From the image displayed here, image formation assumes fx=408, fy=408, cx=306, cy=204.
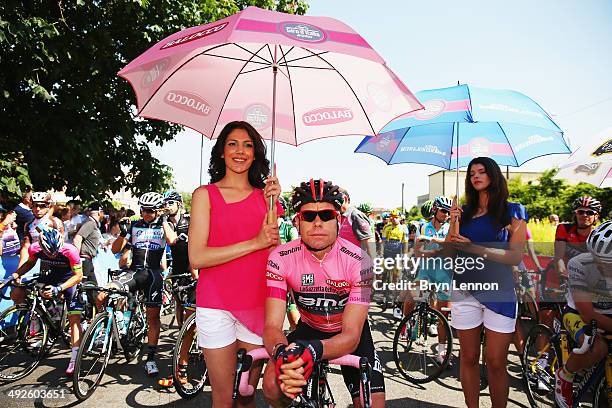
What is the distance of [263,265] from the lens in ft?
8.64

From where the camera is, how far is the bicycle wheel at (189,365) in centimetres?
449

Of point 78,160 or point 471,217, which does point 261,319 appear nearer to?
point 471,217

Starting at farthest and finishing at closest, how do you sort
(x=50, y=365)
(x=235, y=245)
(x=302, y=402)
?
(x=50, y=365), (x=235, y=245), (x=302, y=402)

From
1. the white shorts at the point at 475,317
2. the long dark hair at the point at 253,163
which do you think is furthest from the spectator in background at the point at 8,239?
the white shorts at the point at 475,317

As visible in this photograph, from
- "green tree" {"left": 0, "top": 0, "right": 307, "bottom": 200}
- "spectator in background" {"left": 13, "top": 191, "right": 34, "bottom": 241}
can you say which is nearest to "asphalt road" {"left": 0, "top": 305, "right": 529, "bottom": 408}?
"spectator in background" {"left": 13, "top": 191, "right": 34, "bottom": 241}

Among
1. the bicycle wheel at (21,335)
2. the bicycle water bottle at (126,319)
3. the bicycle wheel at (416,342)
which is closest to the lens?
the bicycle wheel at (21,335)

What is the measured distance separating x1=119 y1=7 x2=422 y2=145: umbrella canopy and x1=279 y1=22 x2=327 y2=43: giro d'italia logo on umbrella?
343mm

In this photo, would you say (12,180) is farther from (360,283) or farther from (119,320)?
(360,283)

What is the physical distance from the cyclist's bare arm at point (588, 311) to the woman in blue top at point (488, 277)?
0.63m

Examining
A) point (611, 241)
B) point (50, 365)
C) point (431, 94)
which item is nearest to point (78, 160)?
point (50, 365)

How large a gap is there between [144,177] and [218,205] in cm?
1208

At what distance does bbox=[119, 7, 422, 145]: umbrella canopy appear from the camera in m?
3.23

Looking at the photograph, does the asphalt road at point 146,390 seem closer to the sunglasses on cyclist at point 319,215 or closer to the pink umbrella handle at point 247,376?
the pink umbrella handle at point 247,376

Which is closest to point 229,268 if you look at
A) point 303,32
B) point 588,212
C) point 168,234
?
point 303,32
